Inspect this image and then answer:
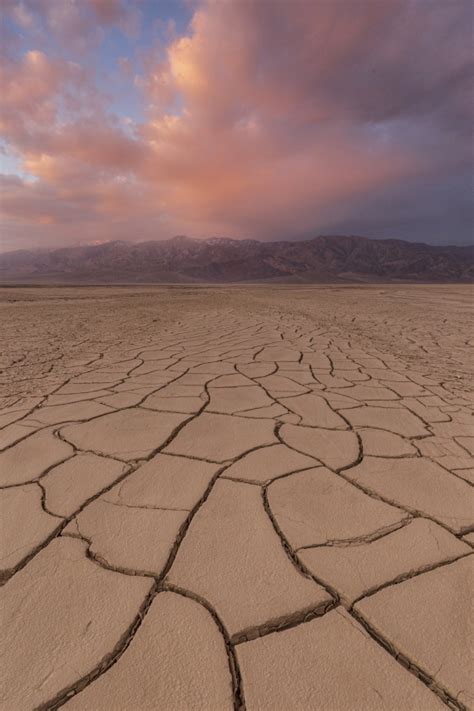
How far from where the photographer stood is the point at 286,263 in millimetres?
69562

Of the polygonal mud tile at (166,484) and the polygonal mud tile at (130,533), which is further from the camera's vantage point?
the polygonal mud tile at (166,484)

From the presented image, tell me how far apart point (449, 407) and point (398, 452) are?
0.81 m

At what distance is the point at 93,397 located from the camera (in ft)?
7.36

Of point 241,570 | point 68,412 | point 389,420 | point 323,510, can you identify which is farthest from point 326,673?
point 68,412

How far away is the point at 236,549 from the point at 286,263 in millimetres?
71918

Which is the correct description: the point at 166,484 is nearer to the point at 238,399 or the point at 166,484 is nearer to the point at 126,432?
the point at 126,432

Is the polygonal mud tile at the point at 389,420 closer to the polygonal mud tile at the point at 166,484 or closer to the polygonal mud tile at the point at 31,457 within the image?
the polygonal mud tile at the point at 166,484

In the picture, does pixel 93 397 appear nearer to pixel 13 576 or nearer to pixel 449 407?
pixel 13 576

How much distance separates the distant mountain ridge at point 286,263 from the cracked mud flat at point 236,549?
54.6 meters

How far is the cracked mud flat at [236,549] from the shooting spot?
2.31 ft

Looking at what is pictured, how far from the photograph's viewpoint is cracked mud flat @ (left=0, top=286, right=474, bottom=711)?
705 millimetres

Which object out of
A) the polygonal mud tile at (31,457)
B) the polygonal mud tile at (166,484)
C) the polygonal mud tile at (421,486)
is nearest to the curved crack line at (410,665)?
the polygonal mud tile at (421,486)

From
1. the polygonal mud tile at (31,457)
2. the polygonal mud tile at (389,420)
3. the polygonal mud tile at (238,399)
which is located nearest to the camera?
the polygonal mud tile at (31,457)

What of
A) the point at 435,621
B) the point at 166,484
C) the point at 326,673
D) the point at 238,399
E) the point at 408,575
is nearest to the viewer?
the point at 326,673
